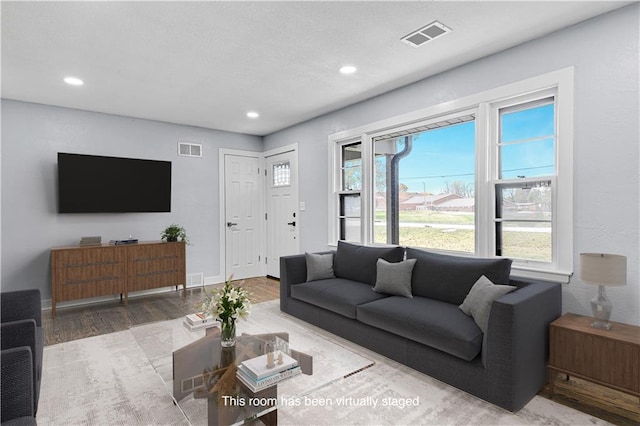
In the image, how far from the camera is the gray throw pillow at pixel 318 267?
4.04 meters

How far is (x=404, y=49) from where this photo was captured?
300 centimetres

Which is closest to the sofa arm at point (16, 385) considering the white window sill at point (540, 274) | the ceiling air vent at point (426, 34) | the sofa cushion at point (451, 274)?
the sofa cushion at point (451, 274)

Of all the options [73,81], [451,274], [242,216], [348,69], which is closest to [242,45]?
[348,69]

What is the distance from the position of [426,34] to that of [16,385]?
3.23 m

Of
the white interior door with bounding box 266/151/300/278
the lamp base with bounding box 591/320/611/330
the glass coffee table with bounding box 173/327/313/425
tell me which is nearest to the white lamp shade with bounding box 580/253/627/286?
the lamp base with bounding box 591/320/611/330

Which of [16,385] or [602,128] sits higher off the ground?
[602,128]

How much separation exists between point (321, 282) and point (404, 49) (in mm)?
2455

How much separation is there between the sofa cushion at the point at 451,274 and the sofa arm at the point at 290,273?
136cm

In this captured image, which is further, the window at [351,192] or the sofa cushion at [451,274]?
the window at [351,192]

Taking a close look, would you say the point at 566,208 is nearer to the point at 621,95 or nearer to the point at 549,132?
the point at 549,132

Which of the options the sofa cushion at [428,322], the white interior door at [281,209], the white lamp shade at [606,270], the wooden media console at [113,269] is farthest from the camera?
the white interior door at [281,209]

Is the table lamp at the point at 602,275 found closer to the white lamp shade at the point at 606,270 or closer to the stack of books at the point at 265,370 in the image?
the white lamp shade at the point at 606,270

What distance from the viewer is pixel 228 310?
7.27ft

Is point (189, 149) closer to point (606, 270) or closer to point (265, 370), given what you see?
point (265, 370)
